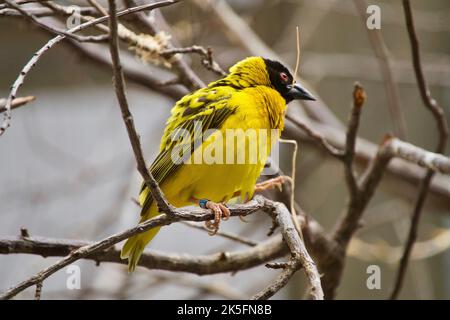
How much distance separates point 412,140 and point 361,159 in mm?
850

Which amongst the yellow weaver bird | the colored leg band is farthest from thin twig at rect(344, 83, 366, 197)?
the colored leg band

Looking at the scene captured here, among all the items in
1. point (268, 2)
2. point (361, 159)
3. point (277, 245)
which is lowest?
point (277, 245)

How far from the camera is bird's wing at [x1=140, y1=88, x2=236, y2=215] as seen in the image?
7.19ft

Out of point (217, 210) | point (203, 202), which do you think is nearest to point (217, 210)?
point (217, 210)

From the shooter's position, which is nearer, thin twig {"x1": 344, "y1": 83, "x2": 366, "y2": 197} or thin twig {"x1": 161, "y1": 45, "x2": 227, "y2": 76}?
thin twig {"x1": 161, "y1": 45, "x2": 227, "y2": 76}

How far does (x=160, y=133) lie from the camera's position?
14.6ft

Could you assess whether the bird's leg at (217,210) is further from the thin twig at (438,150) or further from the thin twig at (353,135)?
the thin twig at (438,150)

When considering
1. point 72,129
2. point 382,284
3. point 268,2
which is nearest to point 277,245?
point 382,284

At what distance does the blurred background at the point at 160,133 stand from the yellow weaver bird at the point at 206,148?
38.6 inches

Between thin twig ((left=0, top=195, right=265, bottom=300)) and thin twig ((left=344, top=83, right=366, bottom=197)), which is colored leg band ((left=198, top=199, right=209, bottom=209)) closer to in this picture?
thin twig ((left=0, top=195, right=265, bottom=300))

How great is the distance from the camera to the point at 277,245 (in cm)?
246

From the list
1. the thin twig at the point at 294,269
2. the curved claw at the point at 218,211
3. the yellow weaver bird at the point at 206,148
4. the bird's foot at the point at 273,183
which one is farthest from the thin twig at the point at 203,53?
the thin twig at the point at 294,269
